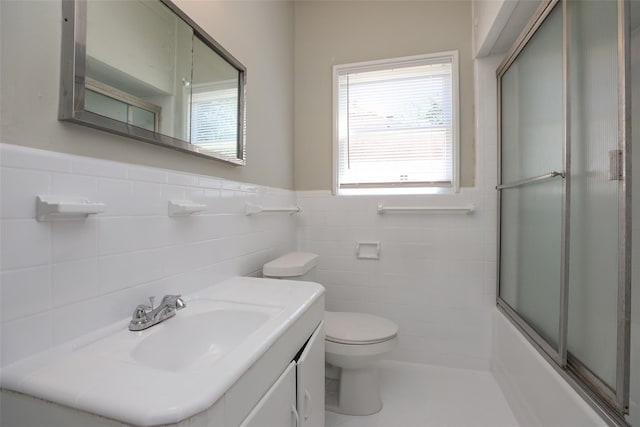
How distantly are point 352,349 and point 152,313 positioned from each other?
0.98 m

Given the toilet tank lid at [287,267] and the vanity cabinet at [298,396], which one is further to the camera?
the toilet tank lid at [287,267]

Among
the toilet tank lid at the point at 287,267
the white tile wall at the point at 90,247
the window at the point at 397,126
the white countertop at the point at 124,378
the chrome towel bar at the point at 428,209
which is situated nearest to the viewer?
the white countertop at the point at 124,378

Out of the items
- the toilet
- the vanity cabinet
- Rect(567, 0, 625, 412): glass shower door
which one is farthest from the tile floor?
Rect(567, 0, 625, 412): glass shower door

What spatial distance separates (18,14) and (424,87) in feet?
6.75

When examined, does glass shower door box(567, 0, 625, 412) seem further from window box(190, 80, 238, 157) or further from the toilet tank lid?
window box(190, 80, 238, 157)

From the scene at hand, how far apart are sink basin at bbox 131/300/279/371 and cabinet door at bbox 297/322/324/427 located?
204 millimetres

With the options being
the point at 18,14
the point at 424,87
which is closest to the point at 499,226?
the point at 424,87

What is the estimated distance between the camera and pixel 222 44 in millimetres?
1376

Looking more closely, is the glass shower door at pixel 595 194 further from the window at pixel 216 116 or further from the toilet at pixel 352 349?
the window at pixel 216 116

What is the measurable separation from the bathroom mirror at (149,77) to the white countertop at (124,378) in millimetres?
565

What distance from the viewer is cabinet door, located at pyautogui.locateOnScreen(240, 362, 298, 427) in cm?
67

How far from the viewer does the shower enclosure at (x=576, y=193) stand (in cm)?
89

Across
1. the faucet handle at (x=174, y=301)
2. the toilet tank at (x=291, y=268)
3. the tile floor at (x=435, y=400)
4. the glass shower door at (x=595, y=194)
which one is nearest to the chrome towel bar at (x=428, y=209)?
the toilet tank at (x=291, y=268)

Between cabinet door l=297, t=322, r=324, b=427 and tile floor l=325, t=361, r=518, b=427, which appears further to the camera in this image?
tile floor l=325, t=361, r=518, b=427
